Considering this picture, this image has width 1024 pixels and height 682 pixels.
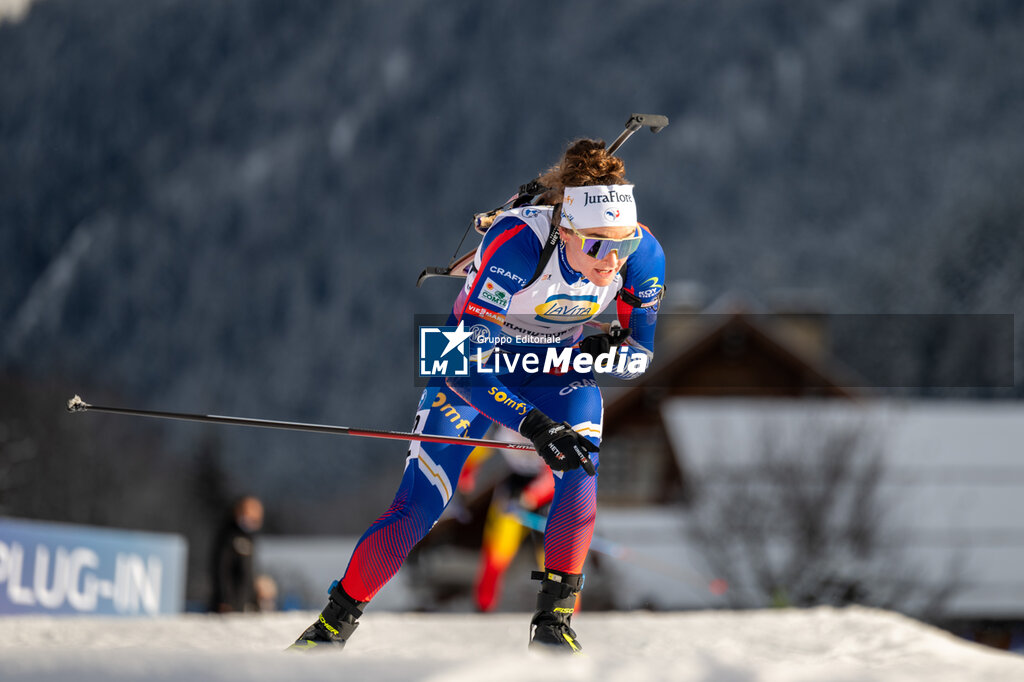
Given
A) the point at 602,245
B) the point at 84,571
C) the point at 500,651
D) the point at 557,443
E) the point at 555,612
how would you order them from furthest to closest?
the point at 84,571
the point at 602,245
the point at 555,612
the point at 557,443
the point at 500,651

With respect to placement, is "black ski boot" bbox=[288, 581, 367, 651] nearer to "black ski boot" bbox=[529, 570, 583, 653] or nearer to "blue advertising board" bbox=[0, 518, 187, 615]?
"black ski boot" bbox=[529, 570, 583, 653]

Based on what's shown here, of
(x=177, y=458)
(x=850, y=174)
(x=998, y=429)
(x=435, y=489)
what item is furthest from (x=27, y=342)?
(x=850, y=174)

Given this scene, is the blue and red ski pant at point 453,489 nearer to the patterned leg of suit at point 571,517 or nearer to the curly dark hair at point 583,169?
the patterned leg of suit at point 571,517

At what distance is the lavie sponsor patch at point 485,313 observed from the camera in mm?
3773

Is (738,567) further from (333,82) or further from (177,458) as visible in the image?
(333,82)

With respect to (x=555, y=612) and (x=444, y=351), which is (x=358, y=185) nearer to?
(x=444, y=351)

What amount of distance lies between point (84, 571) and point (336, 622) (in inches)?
249

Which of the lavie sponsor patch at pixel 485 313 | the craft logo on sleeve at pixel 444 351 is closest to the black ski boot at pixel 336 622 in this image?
the craft logo on sleeve at pixel 444 351

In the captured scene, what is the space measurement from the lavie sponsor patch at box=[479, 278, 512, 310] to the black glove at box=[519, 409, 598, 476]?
0.41 m

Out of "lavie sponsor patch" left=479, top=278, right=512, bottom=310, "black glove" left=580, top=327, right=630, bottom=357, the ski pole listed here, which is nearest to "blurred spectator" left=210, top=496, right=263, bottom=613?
the ski pole

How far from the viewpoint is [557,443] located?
3.54 m

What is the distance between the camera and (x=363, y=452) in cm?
7506

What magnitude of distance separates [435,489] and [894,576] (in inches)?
688

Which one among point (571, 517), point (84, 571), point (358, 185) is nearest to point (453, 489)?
point (571, 517)
